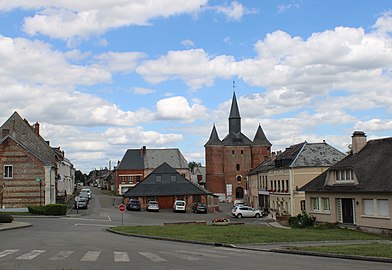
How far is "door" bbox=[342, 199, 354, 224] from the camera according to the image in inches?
1380

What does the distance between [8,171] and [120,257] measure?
139 feet

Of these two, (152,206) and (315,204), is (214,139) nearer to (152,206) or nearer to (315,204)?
(152,206)

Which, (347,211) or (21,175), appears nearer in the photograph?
(347,211)

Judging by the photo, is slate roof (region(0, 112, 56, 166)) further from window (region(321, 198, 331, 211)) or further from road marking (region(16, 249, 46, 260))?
road marking (region(16, 249, 46, 260))

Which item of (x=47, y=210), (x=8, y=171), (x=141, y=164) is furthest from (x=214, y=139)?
(x=47, y=210)

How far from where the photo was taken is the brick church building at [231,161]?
96.7 m

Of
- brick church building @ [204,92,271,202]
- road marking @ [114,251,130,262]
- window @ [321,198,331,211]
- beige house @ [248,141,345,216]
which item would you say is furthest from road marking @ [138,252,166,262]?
brick church building @ [204,92,271,202]

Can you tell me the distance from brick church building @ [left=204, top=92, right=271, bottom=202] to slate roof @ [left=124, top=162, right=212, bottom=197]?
27.2m

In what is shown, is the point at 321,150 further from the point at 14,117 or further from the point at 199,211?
the point at 14,117

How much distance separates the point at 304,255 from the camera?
18031 millimetres

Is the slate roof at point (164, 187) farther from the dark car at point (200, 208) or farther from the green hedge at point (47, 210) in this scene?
the green hedge at point (47, 210)

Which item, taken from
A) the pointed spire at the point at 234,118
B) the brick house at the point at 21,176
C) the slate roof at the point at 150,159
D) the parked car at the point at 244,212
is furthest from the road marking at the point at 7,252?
the pointed spire at the point at 234,118

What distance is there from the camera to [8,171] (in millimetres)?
54344

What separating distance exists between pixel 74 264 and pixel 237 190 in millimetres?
83989
